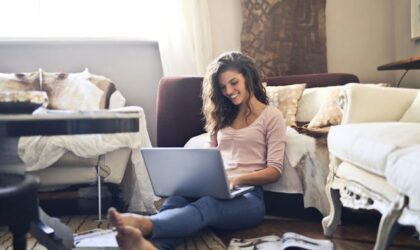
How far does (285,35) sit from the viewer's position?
3189 millimetres

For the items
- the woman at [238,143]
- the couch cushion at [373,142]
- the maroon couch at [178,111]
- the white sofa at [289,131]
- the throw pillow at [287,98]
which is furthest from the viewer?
the throw pillow at [287,98]

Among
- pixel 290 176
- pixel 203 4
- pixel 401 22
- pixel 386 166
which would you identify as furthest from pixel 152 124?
pixel 386 166

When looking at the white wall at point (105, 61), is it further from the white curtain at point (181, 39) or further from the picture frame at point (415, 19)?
the picture frame at point (415, 19)

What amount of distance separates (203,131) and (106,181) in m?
0.54

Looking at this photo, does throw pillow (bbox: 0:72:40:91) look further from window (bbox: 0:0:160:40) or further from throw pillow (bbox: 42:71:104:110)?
window (bbox: 0:0:160:40)

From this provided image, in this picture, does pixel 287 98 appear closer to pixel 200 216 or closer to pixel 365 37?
pixel 200 216

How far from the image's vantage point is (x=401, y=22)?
325 cm

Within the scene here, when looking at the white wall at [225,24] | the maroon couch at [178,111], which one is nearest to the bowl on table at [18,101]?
the maroon couch at [178,111]

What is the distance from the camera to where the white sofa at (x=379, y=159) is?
1098 mm

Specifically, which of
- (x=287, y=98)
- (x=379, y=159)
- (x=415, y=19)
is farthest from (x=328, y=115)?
(x=415, y=19)

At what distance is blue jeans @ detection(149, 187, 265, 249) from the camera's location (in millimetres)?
1392

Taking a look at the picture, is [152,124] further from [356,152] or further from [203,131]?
[356,152]

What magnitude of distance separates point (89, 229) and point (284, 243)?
2.91ft

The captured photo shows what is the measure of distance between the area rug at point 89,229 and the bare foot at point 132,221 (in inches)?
11.4
